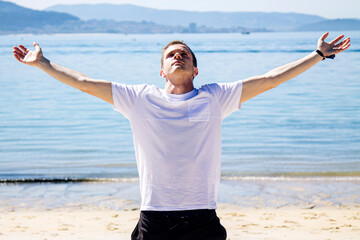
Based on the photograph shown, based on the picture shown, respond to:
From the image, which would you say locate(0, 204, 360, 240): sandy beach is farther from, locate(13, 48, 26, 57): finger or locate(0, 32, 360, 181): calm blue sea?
locate(13, 48, 26, 57): finger

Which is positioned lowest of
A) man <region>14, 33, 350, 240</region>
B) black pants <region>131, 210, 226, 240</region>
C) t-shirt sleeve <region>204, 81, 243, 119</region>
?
black pants <region>131, 210, 226, 240</region>

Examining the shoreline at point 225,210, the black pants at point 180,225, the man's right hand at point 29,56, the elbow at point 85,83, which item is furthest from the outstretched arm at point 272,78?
the shoreline at point 225,210

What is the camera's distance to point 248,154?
13484 millimetres

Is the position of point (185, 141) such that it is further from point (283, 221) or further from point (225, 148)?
point (225, 148)

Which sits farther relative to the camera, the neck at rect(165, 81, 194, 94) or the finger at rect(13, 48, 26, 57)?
the finger at rect(13, 48, 26, 57)

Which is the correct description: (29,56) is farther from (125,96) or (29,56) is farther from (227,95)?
(227,95)

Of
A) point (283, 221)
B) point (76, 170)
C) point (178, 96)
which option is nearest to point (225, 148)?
Result: point (76, 170)

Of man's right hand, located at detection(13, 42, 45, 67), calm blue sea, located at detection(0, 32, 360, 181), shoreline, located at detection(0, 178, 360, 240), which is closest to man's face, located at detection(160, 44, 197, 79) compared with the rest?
man's right hand, located at detection(13, 42, 45, 67)

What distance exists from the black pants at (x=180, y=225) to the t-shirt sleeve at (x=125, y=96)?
24.5 inches

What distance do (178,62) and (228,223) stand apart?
173 inches

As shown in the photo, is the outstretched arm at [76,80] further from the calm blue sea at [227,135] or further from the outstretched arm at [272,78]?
the calm blue sea at [227,135]

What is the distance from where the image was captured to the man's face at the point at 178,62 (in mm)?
3137

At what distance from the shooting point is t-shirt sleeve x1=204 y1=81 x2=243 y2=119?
3.19 m

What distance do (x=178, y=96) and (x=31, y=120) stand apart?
61.8ft
